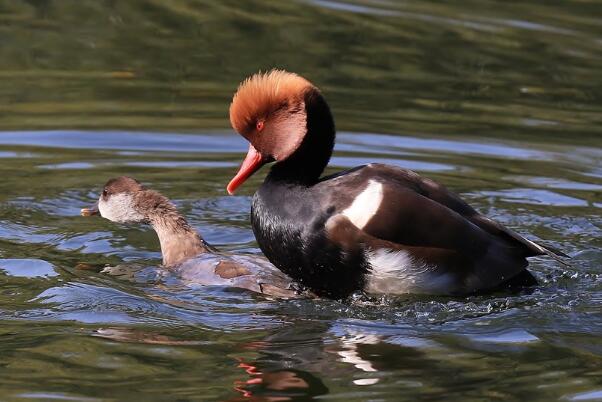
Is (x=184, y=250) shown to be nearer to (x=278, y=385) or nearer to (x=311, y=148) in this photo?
(x=311, y=148)

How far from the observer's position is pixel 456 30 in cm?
1312

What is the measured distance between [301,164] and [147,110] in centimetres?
439

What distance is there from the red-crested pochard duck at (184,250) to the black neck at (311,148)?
60cm

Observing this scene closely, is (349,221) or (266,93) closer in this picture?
(349,221)

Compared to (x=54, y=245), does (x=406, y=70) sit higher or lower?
higher

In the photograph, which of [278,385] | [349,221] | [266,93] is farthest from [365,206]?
[278,385]

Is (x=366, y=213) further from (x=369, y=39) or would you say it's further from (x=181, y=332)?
(x=369, y=39)

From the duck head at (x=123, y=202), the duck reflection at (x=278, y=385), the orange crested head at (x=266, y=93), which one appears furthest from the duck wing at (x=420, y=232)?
the duck head at (x=123, y=202)

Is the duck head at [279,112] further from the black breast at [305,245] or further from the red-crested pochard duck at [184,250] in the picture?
the red-crested pochard duck at [184,250]

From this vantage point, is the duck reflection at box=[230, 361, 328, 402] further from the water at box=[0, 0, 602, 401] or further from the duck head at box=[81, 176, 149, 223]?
the duck head at box=[81, 176, 149, 223]

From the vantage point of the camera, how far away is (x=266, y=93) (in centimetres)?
700

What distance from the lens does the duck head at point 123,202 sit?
8281 mm

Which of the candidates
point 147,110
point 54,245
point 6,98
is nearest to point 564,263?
point 54,245

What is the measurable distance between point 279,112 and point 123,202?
166 cm
